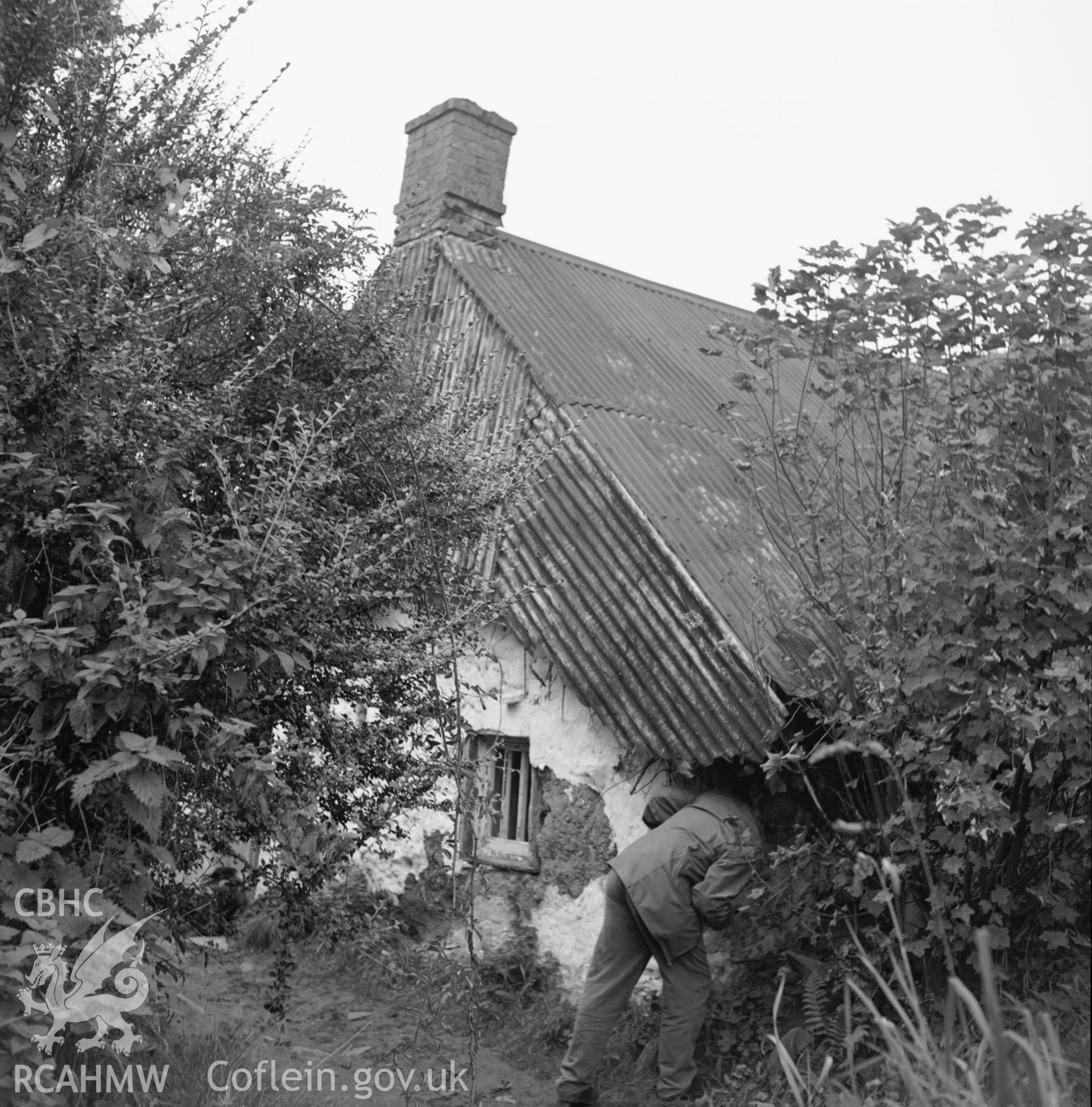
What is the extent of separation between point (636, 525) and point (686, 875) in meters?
2.36

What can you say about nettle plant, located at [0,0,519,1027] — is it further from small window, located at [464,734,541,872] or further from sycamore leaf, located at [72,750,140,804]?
small window, located at [464,734,541,872]

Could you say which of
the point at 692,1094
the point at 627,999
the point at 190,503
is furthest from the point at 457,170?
the point at 692,1094

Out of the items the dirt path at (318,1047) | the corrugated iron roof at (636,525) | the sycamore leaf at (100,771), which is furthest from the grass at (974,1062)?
the corrugated iron roof at (636,525)

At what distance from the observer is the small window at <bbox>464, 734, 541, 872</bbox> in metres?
7.92

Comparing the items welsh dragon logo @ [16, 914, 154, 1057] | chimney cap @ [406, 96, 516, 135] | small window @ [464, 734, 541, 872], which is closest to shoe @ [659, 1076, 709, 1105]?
small window @ [464, 734, 541, 872]

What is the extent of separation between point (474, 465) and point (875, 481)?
2055mm

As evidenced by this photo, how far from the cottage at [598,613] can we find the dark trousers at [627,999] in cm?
93

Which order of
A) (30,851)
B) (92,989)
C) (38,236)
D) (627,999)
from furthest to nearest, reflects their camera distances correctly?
(627,999) → (38,236) → (92,989) → (30,851)

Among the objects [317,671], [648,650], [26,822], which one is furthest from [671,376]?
[26,822]

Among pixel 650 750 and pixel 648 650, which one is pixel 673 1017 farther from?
pixel 648 650

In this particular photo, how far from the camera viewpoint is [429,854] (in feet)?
28.0

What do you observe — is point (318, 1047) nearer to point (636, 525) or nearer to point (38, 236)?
point (636, 525)

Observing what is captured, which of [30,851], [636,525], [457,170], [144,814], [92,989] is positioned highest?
[457,170]

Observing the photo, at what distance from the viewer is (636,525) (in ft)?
24.9
